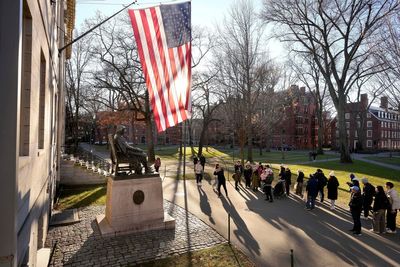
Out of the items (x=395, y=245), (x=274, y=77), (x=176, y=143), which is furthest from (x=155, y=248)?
(x=176, y=143)

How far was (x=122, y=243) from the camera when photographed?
8.66 meters

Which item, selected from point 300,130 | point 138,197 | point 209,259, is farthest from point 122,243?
point 300,130

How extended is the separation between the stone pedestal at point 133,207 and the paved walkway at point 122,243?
1.15ft

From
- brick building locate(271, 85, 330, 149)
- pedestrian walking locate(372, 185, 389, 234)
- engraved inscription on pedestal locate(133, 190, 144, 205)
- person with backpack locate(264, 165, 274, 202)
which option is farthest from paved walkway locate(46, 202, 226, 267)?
brick building locate(271, 85, 330, 149)

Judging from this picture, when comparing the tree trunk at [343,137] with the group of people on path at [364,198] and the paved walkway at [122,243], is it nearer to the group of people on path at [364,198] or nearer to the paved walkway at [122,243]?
the group of people on path at [364,198]

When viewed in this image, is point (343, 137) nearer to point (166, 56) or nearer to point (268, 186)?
point (268, 186)

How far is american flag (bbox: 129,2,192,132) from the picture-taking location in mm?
8789

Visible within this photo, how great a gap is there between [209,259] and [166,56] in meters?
6.49

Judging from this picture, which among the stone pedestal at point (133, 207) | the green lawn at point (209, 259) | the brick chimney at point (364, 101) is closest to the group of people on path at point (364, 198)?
the green lawn at point (209, 259)

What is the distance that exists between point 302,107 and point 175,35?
73870 mm

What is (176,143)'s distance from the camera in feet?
320

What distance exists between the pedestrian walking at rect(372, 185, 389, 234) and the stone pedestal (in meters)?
7.38

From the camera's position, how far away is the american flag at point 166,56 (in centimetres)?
879

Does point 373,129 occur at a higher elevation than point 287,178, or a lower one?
higher
